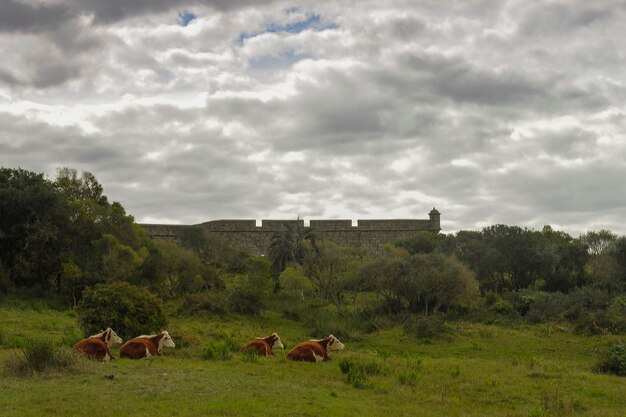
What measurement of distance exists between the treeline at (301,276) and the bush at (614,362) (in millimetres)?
9103

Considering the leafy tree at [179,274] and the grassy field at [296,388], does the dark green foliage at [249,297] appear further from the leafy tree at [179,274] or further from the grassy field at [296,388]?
the grassy field at [296,388]

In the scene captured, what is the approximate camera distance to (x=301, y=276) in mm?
39219

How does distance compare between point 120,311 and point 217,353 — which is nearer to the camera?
point 217,353

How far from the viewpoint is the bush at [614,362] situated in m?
16.0

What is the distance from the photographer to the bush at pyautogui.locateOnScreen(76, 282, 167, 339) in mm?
19141

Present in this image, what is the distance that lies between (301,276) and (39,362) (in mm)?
27279

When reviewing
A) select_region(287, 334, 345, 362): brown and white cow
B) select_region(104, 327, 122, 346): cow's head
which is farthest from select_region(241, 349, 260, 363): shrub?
select_region(104, 327, 122, 346): cow's head

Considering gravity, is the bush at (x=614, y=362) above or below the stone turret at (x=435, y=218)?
below

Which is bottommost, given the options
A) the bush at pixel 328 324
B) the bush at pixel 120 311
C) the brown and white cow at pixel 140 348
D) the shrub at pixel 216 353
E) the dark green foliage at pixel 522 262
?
the bush at pixel 328 324

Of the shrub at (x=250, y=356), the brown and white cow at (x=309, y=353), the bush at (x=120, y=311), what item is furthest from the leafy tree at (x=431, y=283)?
the shrub at (x=250, y=356)

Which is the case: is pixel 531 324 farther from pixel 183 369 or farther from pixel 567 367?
pixel 183 369

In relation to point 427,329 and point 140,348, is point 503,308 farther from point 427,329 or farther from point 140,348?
point 140,348

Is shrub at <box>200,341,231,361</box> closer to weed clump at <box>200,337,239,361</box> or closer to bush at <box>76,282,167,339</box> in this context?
weed clump at <box>200,337,239,361</box>

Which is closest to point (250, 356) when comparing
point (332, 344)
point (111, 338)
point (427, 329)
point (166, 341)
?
point (166, 341)
